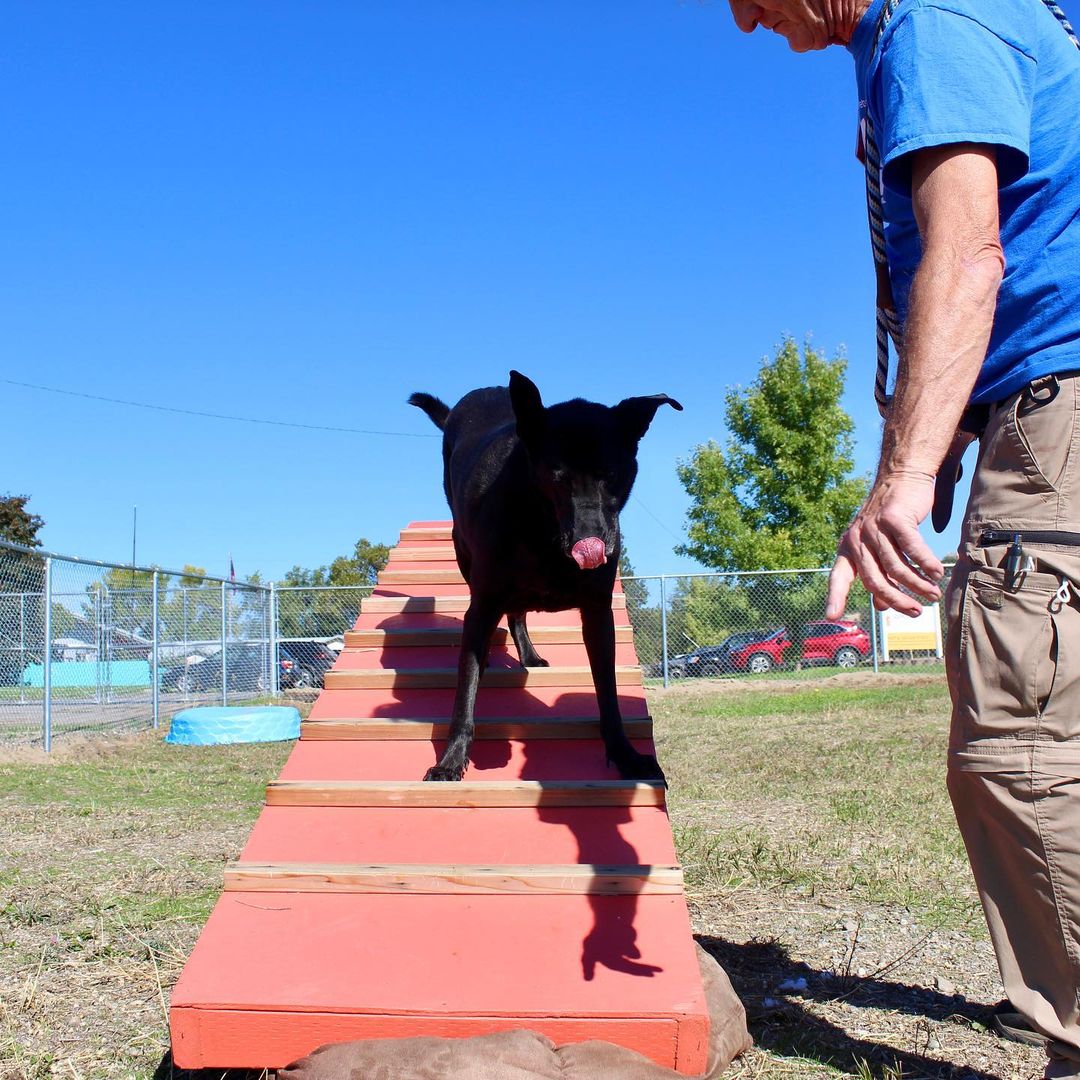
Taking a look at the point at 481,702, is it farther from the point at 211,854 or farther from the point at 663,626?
the point at 663,626

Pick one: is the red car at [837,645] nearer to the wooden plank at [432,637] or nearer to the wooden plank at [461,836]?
the wooden plank at [432,637]

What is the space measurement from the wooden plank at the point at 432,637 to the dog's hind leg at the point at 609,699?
113 cm

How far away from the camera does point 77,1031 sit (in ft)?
9.70

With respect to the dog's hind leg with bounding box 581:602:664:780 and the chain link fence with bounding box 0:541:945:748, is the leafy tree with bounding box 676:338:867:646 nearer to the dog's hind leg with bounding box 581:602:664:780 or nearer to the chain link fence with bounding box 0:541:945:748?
the chain link fence with bounding box 0:541:945:748

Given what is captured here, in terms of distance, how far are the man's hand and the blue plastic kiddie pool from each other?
1051cm

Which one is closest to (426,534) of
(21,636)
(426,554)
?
(426,554)

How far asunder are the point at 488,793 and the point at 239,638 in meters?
14.0

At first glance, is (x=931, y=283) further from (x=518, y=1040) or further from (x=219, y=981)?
(x=219, y=981)

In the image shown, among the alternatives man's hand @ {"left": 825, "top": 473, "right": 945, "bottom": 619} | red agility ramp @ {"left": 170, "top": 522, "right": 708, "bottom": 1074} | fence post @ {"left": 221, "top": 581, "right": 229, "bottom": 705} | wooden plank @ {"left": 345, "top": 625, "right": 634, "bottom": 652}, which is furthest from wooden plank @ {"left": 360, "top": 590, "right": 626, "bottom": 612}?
fence post @ {"left": 221, "top": 581, "right": 229, "bottom": 705}

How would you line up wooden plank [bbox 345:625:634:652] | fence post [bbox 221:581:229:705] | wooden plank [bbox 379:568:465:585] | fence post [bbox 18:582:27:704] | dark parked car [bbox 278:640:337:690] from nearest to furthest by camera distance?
wooden plank [bbox 345:625:634:652] → wooden plank [bbox 379:568:465:585] → fence post [bbox 18:582:27:704] → fence post [bbox 221:581:229:705] → dark parked car [bbox 278:640:337:690]

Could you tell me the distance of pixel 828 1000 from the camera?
123 inches

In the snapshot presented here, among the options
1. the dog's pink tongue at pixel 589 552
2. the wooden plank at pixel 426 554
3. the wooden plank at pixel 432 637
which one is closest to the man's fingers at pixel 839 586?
the dog's pink tongue at pixel 589 552

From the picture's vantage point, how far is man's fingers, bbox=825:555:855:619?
5.22 ft

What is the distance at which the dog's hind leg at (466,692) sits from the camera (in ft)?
11.9
